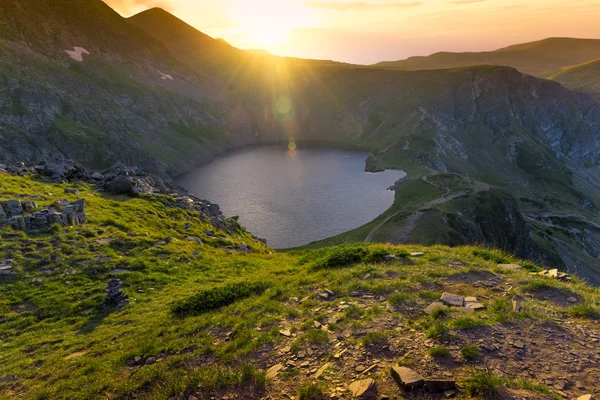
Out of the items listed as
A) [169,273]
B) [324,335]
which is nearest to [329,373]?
[324,335]

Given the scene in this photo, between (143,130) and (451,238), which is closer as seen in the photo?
(451,238)

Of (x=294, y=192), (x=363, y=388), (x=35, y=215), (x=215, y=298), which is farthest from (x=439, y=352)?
(x=294, y=192)

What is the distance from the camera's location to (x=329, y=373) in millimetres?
9625

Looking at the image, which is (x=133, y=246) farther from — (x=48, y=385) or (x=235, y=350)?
(x=235, y=350)

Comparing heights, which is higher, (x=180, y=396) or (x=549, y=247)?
(x=180, y=396)

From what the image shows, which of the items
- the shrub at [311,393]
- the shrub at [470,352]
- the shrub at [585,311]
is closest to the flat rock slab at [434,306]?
the shrub at [470,352]

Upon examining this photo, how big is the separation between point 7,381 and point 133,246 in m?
12.7

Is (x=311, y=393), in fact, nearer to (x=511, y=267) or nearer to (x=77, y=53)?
(x=511, y=267)

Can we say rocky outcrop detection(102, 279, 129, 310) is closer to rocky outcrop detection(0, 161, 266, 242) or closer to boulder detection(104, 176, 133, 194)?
rocky outcrop detection(0, 161, 266, 242)

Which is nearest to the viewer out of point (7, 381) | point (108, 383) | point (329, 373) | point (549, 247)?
point (329, 373)

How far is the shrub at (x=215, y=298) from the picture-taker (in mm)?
15344

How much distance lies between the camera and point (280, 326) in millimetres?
12750

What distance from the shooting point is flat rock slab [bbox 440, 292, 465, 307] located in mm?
12646

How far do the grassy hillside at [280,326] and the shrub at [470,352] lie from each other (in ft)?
0.14
